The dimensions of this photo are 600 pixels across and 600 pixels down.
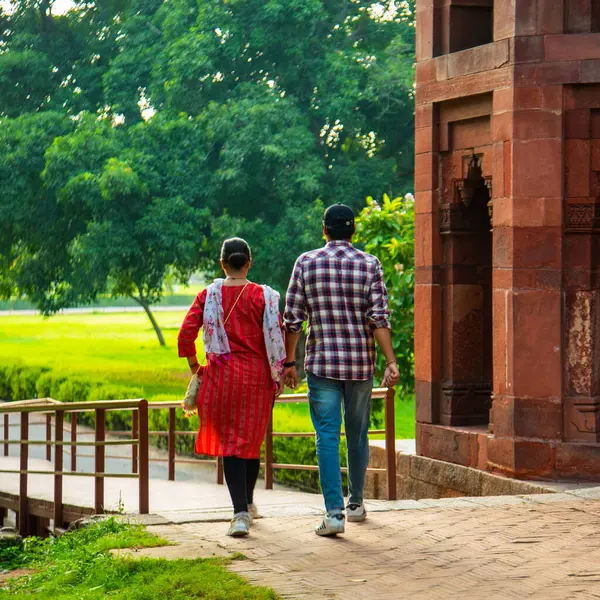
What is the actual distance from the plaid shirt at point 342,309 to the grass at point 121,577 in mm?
1265

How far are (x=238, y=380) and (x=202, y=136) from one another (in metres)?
18.6

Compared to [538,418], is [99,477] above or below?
below

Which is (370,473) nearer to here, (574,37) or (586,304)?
(586,304)

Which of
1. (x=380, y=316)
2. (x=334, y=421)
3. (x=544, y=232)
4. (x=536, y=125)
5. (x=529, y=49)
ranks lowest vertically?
(x=334, y=421)

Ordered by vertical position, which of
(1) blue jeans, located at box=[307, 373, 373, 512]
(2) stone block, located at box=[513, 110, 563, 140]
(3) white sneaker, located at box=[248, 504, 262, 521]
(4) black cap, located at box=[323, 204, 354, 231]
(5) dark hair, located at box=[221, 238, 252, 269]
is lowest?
(3) white sneaker, located at box=[248, 504, 262, 521]

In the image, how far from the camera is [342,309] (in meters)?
6.58

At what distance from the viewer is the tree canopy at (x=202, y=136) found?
24.4 m

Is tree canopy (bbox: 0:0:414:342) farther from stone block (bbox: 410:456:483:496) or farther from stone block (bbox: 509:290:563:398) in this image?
stone block (bbox: 509:290:563:398)

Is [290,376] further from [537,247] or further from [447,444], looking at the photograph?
[447,444]

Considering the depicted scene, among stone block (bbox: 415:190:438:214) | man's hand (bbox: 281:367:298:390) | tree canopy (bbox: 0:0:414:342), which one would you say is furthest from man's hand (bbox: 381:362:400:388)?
tree canopy (bbox: 0:0:414:342)

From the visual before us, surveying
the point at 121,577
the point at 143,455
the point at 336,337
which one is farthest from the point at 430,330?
the point at 121,577

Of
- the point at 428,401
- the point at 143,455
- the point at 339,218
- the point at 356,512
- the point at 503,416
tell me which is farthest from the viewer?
the point at 428,401

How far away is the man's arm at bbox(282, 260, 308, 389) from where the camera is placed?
6668mm

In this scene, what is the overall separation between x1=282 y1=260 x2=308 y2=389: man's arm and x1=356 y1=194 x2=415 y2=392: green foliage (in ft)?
31.4
